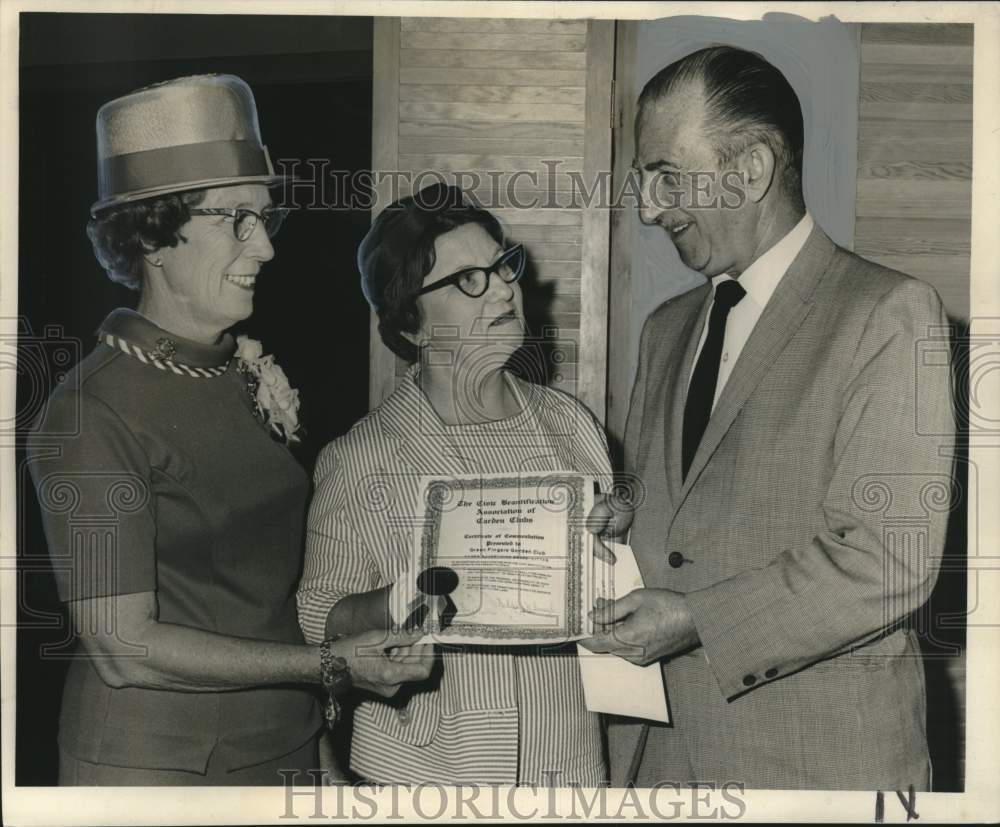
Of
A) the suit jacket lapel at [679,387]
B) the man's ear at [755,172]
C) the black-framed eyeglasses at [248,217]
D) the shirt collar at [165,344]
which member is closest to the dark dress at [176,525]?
the shirt collar at [165,344]

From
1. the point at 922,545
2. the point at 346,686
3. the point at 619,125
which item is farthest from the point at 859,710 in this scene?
the point at 619,125

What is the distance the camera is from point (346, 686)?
3.19 m

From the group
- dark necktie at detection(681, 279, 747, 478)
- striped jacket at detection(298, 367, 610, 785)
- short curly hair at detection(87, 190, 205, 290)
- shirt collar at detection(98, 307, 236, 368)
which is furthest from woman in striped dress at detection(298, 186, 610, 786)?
short curly hair at detection(87, 190, 205, 290)

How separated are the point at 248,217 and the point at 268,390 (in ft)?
1.45

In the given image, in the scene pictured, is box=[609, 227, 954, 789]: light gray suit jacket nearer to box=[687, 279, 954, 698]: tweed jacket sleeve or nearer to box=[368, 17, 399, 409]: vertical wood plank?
box=[687, 279, 954, 698]: tweed jacket sleeve

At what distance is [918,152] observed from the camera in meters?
3.29

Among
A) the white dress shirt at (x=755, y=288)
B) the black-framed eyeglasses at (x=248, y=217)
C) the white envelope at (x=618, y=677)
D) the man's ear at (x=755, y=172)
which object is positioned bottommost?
the white envelope at (x=618, y=677)

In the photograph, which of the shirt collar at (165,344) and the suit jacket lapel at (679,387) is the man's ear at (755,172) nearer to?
the suit jacket lapel at (679,387)

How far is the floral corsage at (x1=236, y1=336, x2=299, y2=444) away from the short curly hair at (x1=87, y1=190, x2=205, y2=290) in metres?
0.31

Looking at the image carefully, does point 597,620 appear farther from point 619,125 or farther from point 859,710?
point 619,125

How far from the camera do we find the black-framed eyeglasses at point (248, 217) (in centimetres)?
317

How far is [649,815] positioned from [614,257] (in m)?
1.46

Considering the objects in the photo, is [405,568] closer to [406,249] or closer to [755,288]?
[406,249]

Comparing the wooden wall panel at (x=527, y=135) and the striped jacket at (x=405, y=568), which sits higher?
the wooden wall panel at (x=527, y=135)
